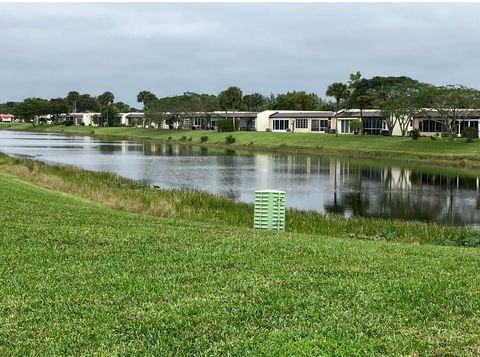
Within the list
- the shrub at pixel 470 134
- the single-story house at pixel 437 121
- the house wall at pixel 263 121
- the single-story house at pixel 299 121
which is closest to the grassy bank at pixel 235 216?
the shrub at pixel 470 134

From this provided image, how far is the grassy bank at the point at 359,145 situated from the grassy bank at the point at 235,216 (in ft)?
129

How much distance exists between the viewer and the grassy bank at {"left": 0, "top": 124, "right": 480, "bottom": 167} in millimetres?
62281

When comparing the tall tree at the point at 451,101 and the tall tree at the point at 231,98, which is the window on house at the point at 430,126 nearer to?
the tall tree at the point at 451,101

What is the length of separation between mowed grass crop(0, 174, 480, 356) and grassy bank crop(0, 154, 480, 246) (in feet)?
22.3

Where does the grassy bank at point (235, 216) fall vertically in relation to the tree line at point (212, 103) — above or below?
below

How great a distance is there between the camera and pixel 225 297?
736 centimetres

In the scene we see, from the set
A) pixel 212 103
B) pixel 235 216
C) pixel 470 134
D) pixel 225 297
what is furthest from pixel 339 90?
pixel 225 297

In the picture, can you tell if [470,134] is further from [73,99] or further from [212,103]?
[73,99]

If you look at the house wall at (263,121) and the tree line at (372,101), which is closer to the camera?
the tree line at (372,101)

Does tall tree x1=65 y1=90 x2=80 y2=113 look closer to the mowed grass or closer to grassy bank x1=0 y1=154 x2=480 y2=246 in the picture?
grassy bank x1=0 y1=154 x2=480 y2=246

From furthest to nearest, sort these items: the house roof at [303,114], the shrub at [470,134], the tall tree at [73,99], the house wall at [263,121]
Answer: the tall tree at [73,99] < the house wall at [263,121] < the house roof at [303,114] < the shrub at [470,134]

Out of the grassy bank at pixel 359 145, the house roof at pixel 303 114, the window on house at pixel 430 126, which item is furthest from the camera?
the house roof at pixel 303 114

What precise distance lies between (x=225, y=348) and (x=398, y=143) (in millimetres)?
69361

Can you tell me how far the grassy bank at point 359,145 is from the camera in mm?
62281
